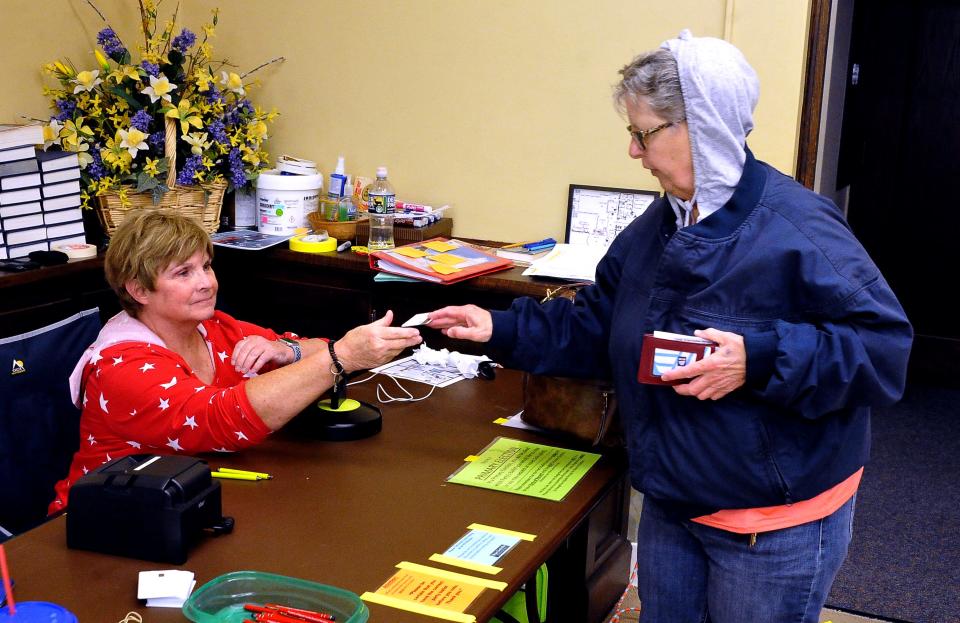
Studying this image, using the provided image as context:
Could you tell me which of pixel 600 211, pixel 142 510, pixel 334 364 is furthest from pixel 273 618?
pixel 600 211

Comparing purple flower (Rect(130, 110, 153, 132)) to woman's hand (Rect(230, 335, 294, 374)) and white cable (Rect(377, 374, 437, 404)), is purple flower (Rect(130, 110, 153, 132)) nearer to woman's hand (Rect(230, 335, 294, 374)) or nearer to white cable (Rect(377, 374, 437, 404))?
woman's hand (Rect(230, 335, 294, 374))

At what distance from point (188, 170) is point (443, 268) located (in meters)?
0.96

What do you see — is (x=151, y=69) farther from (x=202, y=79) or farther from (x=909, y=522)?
(x=909, y=522)

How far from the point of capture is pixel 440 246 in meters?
3.26

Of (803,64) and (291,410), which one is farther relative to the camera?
(803,64)

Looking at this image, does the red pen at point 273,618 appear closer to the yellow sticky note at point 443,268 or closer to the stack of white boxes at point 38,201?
the yellow sticky note at point 443,268

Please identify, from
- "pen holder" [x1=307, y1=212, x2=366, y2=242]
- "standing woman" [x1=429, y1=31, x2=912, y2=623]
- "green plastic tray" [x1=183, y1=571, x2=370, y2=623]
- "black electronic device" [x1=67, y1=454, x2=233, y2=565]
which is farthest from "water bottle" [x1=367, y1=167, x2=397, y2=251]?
"green plastic tray" [x1=183, y1=571, x2=370, y2=623]

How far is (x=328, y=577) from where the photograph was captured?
1.55m

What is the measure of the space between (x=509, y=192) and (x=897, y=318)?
1983 mm

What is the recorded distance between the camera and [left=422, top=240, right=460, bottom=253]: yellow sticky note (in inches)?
127

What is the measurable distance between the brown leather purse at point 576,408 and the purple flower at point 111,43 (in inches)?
79.0

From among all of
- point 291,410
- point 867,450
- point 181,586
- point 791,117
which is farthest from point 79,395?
point 791,117

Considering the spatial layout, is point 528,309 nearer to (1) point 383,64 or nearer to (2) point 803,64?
(2) point 803,64

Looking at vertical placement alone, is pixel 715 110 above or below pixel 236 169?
above
